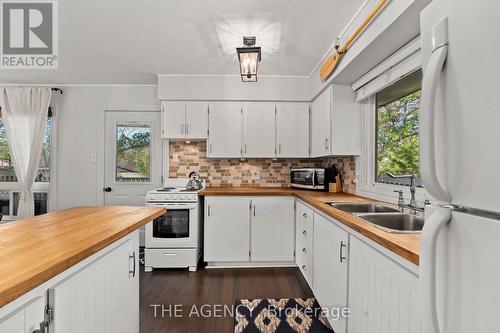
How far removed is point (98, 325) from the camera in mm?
1122

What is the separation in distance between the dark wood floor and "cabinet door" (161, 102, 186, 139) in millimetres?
1700

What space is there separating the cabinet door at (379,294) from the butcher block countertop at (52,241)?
1199mm

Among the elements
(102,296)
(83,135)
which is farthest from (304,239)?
(83,135)

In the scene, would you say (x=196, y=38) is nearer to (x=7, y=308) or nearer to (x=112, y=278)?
(x=112, y=278)

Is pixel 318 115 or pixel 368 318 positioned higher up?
pixel 318 115

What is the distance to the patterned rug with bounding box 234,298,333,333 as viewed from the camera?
1.92 metres

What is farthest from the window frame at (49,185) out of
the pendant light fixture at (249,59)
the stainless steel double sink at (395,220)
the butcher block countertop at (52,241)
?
the stainless steel double sink at (395,220)

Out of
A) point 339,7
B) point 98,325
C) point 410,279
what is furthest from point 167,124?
point 410,279

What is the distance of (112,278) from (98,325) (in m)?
0.20

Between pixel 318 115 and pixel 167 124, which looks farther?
pixel 167 124

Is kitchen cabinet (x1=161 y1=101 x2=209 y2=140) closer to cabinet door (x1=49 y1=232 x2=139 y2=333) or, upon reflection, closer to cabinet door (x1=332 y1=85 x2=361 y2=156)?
cabinet door (x1=332 y1=85 x2=361 y2=156)

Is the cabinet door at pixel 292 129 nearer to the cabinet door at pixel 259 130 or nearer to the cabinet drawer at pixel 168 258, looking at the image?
the cabinet door at pixel 259 130

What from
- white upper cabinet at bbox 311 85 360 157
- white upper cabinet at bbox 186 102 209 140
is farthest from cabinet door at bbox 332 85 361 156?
white upper cabinet at bbox 186 102 209 140

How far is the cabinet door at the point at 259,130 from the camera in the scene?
3.37 m
